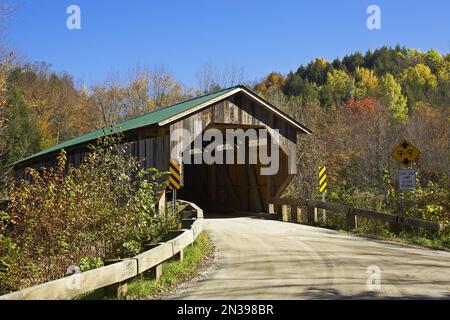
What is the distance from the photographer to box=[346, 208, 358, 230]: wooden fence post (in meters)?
12.9

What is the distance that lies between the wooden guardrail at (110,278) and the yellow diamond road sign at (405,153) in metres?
6.67

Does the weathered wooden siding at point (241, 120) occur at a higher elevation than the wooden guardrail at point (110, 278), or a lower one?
higher

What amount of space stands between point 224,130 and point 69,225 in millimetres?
11074

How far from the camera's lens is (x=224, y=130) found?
17.8 meters

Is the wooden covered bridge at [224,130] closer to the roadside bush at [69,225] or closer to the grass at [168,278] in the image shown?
the roadside bush at [69,225]

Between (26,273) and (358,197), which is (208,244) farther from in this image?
(358,197)

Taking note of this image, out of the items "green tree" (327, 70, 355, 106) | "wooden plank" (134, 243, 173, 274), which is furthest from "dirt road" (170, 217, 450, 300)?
"green tree" (327, 70, 355, 106)

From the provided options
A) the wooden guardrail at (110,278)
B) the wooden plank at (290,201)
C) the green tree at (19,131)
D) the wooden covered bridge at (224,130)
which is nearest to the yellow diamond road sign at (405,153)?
the wooden plank at (290,201)

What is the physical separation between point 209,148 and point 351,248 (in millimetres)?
10728

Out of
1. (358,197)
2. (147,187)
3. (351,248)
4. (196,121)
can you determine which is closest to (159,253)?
(147,187)

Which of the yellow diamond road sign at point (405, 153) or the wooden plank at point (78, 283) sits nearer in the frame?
the wooden plank at point (78, 283)

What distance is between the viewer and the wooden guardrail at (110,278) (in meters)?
3.93

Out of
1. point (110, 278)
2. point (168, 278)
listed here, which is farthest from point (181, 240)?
point (110, 278)
